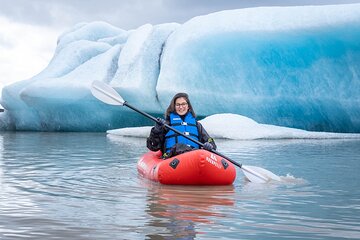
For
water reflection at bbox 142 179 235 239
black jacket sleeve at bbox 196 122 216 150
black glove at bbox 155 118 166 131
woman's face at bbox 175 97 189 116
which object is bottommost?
water reflection at bbox 142 179 235 239

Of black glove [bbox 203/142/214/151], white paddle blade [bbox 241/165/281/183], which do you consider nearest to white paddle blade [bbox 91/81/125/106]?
black glove [bbox 203/142/214/151]

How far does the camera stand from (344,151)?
34.1 feet

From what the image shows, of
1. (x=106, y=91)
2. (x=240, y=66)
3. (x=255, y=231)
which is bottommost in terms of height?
(x=255, y=231)

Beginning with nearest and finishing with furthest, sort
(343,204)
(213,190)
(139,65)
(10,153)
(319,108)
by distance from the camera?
(343,204)
(213,190)
(10,153)
(319,108)
(139,65)

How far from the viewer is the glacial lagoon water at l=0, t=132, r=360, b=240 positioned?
3.10 meters

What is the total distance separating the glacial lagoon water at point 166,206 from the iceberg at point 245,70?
984cm

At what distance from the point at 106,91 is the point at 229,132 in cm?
805

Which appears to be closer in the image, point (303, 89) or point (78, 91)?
point (303, 89)

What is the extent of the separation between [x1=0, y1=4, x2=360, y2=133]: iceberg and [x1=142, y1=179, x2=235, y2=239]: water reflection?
11.8 m

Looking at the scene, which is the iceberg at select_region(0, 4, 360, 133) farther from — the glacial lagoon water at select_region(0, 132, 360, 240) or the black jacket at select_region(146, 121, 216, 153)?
the black jacket at select_region(146, 121, 216, 153)

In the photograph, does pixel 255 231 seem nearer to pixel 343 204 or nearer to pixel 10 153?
pixel 343 204

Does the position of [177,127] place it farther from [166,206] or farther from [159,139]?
[166,206]

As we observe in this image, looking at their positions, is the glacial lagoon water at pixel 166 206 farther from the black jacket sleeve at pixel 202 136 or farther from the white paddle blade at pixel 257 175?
the black jacket sleeve at pixel 202 136

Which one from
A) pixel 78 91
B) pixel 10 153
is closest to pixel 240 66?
pixel 78 91
